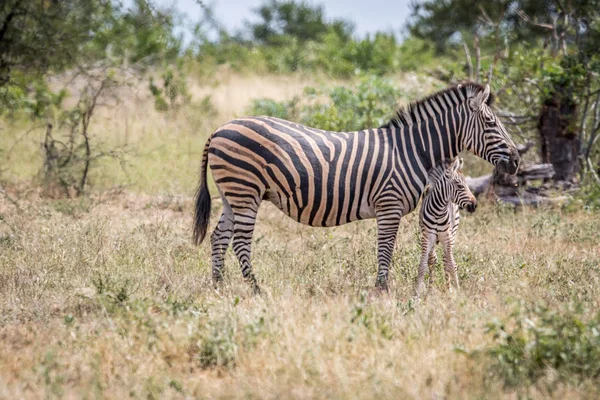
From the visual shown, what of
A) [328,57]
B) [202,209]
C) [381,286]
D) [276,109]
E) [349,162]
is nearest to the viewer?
[381,286]

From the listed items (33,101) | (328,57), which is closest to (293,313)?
(33,101)

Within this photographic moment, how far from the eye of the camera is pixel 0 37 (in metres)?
12.1

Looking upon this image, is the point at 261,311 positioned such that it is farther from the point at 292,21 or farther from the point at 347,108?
the point at 292,21

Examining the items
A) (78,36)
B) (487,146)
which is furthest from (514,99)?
(78,36)

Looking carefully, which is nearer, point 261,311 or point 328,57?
point 261,311

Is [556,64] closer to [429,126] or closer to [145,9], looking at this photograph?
[429,126]

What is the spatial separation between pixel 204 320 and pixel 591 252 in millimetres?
5233

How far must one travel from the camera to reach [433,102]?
7.73m

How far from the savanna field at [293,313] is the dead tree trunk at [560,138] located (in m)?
1.46

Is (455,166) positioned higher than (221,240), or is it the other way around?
(455,166)

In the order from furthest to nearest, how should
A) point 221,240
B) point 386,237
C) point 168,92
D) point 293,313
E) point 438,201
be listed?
point 168,92 → point 221,240 → point 386,237 → point 438,201 → point 293,313

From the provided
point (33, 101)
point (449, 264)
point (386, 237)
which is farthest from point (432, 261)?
point (33, 101)

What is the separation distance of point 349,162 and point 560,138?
6.04 meters

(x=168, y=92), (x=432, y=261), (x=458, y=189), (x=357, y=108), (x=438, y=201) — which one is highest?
(x=168, y=92)
